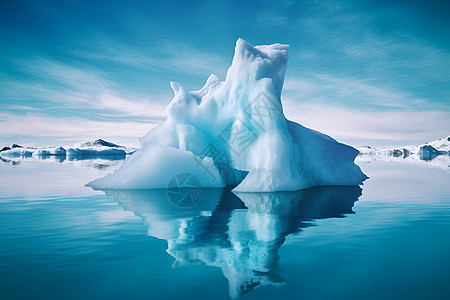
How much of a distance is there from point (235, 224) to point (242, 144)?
686cm

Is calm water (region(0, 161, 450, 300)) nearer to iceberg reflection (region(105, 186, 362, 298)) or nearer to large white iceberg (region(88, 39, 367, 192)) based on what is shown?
iceberg reflection (region(105, 186, 362, 298))

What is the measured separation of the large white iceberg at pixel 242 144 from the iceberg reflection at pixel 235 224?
A: 94cm

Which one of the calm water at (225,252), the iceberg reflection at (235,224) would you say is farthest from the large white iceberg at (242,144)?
the calm water at (225,252)

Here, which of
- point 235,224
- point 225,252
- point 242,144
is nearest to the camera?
point 225,252

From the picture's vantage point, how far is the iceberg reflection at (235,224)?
3.84 m

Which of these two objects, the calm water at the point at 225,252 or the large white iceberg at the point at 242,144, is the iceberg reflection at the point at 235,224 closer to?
the calm water at the point at 225,252

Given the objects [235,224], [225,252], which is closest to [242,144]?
[235,224]

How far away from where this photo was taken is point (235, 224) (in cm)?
617

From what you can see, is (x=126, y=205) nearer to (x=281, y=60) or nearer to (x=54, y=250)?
(x=54, y=250)

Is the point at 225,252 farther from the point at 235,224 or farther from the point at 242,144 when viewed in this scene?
the point at 242,144

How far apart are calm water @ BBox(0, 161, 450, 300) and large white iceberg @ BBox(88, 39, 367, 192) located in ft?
10.4

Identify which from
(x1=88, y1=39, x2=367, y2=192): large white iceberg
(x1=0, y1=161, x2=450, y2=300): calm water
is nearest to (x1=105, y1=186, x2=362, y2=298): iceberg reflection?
(x1=0, y1=161, x2=450, y2=300): calm water

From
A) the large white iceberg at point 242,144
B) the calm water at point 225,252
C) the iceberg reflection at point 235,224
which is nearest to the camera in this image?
the calm water at point 225,252

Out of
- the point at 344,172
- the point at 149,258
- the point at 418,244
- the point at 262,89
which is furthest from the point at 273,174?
the point at 149,258
